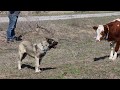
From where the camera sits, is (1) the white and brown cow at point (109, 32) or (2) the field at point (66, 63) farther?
(1) the white and brown cow at point (109, 32)

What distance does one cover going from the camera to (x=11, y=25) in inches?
701

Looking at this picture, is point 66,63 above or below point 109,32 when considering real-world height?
below

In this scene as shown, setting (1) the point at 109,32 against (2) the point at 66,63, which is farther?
(1) the point at 109,32

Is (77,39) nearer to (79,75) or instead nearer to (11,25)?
(11,25)

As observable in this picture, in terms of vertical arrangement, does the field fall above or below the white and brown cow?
below

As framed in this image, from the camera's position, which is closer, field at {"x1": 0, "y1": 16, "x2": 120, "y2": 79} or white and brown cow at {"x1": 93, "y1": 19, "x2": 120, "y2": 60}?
field at {"x1": 0, "y1": 16, "x2": 120, "y2": 79}

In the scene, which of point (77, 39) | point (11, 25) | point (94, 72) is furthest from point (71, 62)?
point (77, 39)

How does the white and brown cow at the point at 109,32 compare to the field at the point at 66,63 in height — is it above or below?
above
